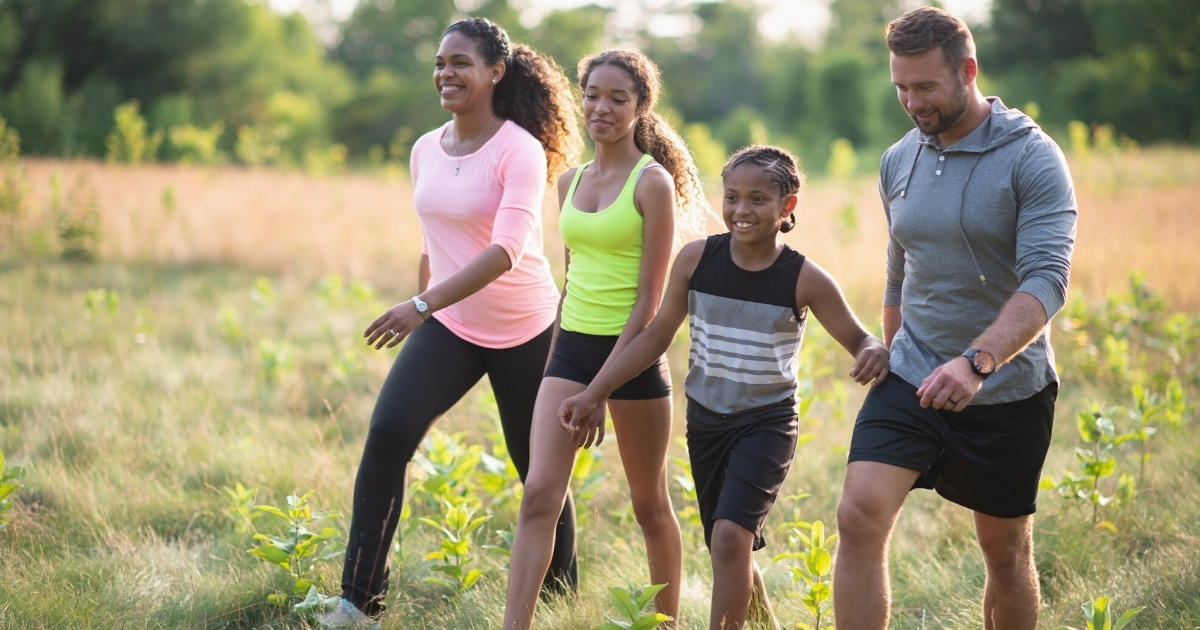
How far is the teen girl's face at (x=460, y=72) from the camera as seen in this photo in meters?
3.44

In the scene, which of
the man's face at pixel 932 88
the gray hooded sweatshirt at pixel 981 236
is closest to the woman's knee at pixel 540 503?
the gray hooded sweatshirt at pixel 981 236

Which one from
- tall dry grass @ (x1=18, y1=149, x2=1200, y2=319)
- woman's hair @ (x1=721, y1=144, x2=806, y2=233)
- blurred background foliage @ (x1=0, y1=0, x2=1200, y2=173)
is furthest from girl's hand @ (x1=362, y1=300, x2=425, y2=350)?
blurred background foliage @ (x1=0, y1=0, x2=1200, y2=173)

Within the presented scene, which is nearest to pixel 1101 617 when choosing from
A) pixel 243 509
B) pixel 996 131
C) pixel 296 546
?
pixel 996 131

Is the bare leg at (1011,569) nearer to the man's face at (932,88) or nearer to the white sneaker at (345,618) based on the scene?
the man's face at (932,88)

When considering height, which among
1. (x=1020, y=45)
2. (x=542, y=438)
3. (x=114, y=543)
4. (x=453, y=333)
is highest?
(x=1020, y=45)

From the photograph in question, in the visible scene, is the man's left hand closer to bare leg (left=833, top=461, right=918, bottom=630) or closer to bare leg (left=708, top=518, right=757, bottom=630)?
bare leg (left=833, top=461, right=918, bottom=630)

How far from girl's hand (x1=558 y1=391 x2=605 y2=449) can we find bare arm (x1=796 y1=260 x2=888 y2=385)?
0.67 metres

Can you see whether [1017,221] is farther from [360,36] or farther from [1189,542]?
[360,36]

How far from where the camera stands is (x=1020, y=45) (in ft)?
124

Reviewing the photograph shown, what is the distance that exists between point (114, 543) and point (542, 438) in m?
1.97

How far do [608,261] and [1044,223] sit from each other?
1248 mm

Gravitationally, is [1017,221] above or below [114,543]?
above

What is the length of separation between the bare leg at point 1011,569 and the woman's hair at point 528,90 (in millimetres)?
→ 1950

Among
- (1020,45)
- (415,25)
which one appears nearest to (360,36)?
(415,25)
